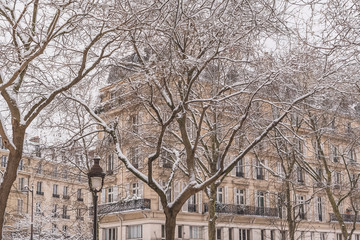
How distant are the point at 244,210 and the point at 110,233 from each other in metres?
11.7

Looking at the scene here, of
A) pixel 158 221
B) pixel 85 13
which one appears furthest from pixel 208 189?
pixel 158 221

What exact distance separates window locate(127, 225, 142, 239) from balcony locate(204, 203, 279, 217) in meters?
6.10

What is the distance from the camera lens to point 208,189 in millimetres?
23719

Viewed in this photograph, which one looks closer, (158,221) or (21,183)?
(158,221)

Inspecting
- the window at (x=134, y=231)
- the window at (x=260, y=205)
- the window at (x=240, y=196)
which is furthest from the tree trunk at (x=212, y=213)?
the window at (x=260, y=205)

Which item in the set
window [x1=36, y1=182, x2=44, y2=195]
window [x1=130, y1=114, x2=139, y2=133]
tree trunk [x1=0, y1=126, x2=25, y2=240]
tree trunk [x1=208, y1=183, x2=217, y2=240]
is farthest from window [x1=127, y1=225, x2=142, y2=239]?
window [x1=36, y1=182, x2=44, y2=195]

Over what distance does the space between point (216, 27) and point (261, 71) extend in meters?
2.79

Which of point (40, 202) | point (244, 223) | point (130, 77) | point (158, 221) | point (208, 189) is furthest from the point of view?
point (40, 202)

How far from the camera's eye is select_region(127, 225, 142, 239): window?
140 ft

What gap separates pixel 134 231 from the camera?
4328 centimetres

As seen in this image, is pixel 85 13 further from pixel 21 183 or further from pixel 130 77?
pixel 21 183

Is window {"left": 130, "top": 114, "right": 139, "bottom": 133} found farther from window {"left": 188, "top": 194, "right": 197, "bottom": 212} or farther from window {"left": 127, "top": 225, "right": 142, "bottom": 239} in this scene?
window {"left": 188, "top": 194, "right": 197, "bottom": 212}

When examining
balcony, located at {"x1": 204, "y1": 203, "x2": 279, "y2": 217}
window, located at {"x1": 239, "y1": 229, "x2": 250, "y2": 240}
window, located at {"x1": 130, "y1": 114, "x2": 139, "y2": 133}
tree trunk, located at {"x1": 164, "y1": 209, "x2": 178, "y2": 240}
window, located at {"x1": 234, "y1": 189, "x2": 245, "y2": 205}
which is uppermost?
window, located at {"x1": 130, "y1": 114, "x2": 139, "y2": 133}

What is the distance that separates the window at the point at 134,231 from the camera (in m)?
42.7
